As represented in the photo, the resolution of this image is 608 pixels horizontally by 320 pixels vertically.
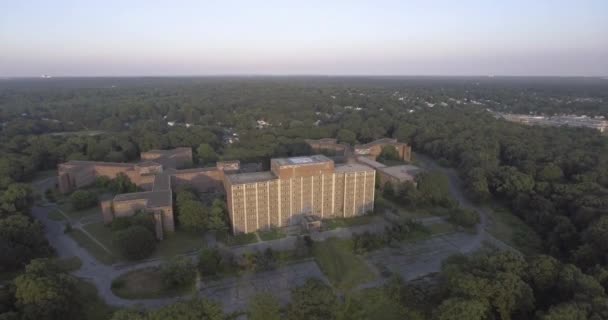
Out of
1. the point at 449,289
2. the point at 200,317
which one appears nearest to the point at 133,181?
the point at 200,317

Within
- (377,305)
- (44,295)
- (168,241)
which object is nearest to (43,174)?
(168,241)

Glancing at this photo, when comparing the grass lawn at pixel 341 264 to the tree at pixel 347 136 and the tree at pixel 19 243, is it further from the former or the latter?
the tree at pixel 347 136

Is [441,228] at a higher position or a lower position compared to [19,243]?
lower

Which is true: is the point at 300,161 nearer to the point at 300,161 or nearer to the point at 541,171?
the point at 300,161

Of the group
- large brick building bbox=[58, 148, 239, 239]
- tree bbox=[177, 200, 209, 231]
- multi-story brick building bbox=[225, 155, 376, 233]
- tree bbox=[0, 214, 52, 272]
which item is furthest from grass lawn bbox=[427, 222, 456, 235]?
tree bbox=[0, 214, 52, 272]

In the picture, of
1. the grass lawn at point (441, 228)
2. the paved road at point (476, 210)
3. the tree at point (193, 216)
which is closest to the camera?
the paved road at point (476, 210)

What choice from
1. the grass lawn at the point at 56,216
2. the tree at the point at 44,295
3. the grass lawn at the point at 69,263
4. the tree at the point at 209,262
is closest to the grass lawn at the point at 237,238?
the tree at the point at 209,262
